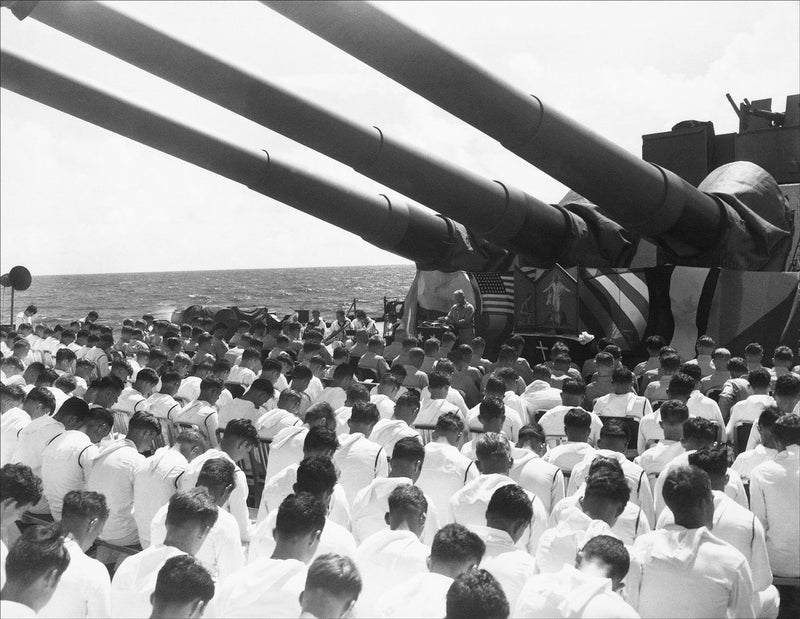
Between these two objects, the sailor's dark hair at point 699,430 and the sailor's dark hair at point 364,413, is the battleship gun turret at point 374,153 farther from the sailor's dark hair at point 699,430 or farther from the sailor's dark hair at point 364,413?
the sailor's dark hair at point 699,430

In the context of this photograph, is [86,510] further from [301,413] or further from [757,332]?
[757,332]

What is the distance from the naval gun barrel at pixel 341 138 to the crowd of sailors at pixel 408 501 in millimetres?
2244

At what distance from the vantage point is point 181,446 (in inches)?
237

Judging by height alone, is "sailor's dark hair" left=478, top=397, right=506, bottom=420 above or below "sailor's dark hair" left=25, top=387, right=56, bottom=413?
above

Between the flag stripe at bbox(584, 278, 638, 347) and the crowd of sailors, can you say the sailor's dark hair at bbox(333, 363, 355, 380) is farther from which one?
the flag stripe at bbox(584, 278, 638, 347)

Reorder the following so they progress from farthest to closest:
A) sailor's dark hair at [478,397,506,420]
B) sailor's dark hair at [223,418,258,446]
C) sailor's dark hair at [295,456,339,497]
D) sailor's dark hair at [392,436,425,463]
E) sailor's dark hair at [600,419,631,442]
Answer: sailor's dark hair at [478,397,506,420] < sailor's dark hair at [600,419,631,442] < sailor's dark hair at [223,418,258,446] < sailor's dark hair at [392,436,425,463] < sailor's dark hair at [295,456,339,497]

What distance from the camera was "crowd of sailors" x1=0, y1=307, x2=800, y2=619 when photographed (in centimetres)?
358

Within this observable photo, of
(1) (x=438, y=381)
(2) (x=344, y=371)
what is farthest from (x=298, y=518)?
(2) (x=344, y=371)

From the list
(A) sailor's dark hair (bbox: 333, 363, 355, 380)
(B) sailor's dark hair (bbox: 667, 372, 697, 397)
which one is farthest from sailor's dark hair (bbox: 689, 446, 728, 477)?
(A) sailor's dark hair (bbox: 333, 363, 355, 380)

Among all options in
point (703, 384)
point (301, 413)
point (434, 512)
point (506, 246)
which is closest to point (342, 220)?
point (506, 246)

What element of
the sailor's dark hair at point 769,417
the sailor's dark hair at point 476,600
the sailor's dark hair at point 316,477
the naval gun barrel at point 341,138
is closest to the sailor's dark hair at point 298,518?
the sailor's dark hair at point 316,477

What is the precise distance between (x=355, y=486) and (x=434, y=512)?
4.03ft

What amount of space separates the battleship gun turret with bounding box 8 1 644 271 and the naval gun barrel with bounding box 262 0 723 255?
2.24 feet

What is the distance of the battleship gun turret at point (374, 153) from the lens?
6879 mm
